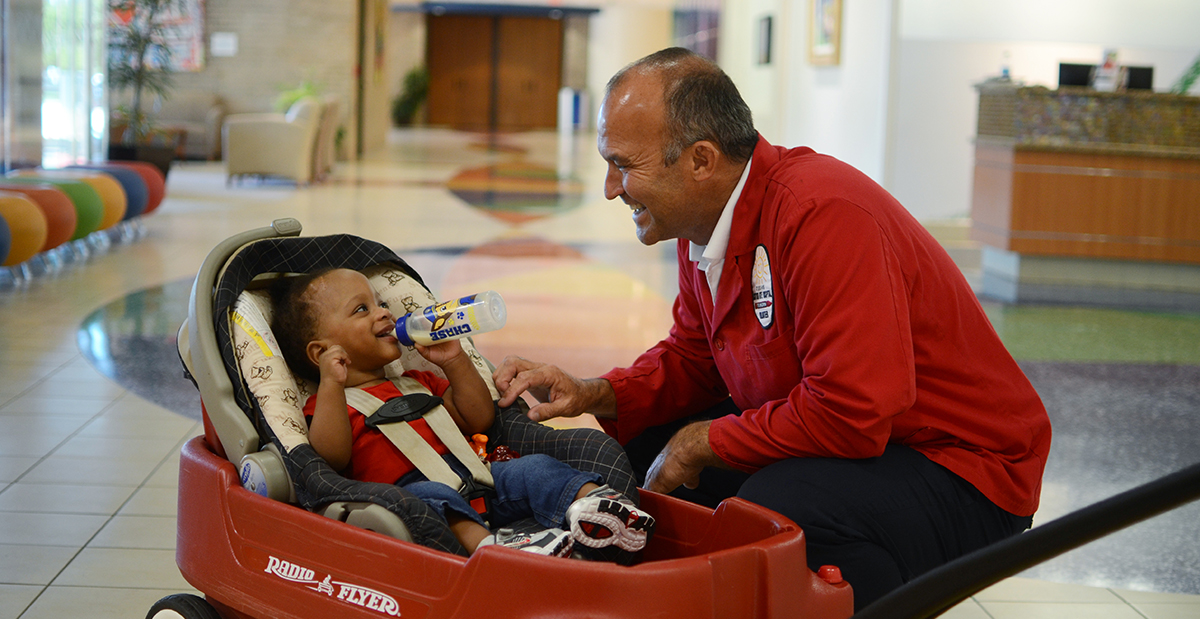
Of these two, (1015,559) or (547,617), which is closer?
(1015,559)

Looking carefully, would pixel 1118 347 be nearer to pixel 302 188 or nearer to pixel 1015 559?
pixel 1015 559

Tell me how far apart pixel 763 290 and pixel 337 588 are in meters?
0.74

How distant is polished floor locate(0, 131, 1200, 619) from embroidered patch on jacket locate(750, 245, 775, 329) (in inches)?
39.2

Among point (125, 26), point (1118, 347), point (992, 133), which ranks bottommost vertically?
point (1118, 347)

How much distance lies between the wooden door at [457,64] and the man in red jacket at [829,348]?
27072 millimetres

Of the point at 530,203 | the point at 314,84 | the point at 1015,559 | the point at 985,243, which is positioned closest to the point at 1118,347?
the point at 985,243

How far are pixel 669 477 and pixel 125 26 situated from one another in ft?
37.2

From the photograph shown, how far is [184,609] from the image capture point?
5.24ft

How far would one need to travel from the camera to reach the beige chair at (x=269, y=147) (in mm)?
11203

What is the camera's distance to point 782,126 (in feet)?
37.7

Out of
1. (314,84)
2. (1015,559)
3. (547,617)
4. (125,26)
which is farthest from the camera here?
(314,84)

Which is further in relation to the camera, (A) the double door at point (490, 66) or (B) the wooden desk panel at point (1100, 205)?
(A) the double door at point (490, 66)

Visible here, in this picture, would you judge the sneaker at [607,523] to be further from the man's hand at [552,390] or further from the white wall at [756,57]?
the white wall at [756,57]

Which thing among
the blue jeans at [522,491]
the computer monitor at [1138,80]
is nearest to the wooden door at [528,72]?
the computer monitor at [1138,80]
